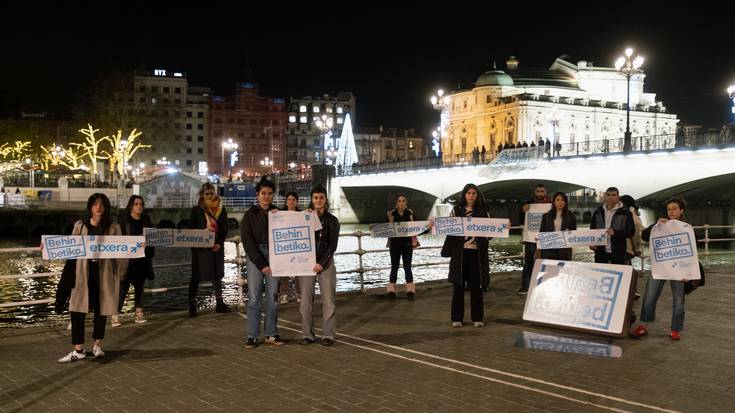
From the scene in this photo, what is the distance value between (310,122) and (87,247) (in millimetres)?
130050

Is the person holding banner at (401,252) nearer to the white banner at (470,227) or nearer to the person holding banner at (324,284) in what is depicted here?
the white banner at (470,227)

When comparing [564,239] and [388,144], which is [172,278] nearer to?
[564,239]

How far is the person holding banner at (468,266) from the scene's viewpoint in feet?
30.4

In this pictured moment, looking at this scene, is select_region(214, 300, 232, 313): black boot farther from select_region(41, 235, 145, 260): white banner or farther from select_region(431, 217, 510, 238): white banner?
select_region(431, 217, 510, 238): white banner

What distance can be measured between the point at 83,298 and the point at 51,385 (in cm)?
119

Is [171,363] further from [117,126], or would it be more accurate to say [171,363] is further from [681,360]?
[117,126]

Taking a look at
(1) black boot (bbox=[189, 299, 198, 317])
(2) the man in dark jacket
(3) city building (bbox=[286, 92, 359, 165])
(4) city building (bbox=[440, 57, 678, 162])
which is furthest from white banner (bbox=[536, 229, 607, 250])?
(3) city building (bbox=[286, 92, 359, 165])

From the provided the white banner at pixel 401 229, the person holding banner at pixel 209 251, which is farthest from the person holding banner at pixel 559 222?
the person holding banner at pixel 209 251

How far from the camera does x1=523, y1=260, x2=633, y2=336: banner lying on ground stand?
28.2ft

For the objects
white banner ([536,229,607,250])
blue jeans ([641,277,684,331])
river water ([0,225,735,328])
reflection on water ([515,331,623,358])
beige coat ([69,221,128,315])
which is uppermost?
white banner ([536,229,607,250])

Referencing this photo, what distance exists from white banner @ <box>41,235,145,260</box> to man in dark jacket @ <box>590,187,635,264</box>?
7016mm

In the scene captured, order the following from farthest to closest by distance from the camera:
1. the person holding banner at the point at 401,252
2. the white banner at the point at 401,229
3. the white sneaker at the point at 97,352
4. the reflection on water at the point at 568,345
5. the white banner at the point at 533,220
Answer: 1. the white banner at the point at 533,220
2. the person holding banner at the point at 401,252
3. the white banner at the point at 401,229
4. the reflection on water at the point at 568,345
5. the white sneaker at the point at 97,352

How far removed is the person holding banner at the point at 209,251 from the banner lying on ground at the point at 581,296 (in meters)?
4.88

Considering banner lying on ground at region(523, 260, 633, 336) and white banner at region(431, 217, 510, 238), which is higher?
white banner at region(431, 217, 510, 238)
